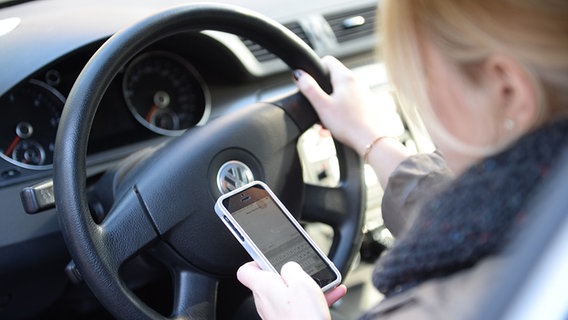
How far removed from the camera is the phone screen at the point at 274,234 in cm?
128

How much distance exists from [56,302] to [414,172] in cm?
78

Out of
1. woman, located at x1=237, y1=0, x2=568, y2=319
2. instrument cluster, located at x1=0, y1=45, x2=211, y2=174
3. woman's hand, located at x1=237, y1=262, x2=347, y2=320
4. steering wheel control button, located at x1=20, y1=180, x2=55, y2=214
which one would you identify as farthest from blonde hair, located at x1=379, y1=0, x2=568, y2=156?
instrument cluster, located at x1=0, y1=45, x2=211, y2=174

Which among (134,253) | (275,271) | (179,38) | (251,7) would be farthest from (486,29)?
(251,7)

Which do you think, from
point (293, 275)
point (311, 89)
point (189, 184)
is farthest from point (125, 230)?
point (311, 89)

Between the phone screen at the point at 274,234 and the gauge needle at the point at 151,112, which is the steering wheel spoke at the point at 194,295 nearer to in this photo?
the phone screen at the point at 274,234

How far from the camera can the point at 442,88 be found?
94 cm

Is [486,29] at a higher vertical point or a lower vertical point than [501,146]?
higher

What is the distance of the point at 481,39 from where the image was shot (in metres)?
0.86

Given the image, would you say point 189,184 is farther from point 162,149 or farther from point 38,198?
point 38,198

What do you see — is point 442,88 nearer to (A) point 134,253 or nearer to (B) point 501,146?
(B) point 501,146

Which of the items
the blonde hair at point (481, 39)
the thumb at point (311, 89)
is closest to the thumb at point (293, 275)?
the blonde hair at point (481, 39)

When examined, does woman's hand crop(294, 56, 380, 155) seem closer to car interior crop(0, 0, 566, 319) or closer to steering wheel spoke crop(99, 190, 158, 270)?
car interior crop(0, 0, 566, 319)

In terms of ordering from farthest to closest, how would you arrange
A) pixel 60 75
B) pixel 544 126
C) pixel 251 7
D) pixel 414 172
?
pixel 251 7 → pixel 60 75 → pixel 414 172 → pixel 544 126

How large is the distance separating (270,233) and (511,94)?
1.71 ft
